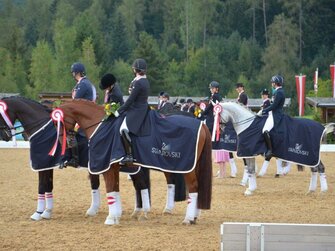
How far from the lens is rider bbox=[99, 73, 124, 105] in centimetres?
1269

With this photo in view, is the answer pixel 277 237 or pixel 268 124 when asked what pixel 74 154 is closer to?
pixel 277 237

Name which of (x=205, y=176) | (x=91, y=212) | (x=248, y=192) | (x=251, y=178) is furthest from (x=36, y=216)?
(x=251, y=178)

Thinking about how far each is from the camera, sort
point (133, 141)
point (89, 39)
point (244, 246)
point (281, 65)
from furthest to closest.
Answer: point (281, 65), point (89, 39), point (133, 141), point (244, 246)

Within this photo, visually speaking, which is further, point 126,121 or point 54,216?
point 54,216

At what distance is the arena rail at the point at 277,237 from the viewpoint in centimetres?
869

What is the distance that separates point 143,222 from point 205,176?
1223 mm

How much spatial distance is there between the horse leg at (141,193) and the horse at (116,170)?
576 mm

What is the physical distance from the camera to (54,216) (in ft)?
42.6

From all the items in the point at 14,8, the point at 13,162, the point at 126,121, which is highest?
the point at 14,8

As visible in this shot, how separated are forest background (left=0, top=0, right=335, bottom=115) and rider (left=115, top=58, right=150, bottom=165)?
51.3 m

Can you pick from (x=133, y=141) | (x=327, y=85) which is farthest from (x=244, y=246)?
(x=327, y=85)

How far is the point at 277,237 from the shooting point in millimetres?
8797

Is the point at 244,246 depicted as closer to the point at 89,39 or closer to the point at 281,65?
the point at 89,39

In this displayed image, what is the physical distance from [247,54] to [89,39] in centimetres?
1857
